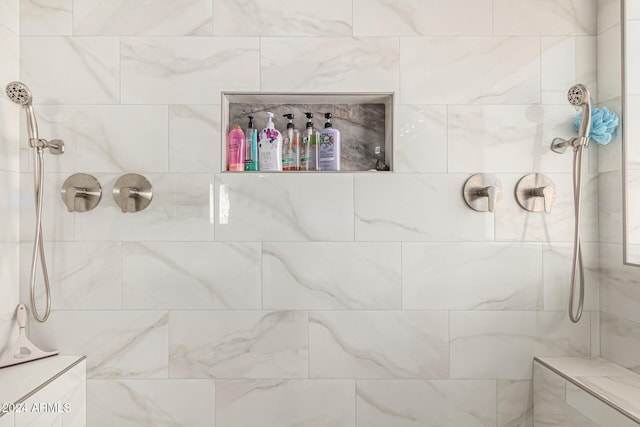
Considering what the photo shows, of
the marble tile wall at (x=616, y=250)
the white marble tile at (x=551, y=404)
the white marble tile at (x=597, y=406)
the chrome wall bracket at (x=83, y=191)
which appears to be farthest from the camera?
the chrome wall bracket at (x=83, y=191)

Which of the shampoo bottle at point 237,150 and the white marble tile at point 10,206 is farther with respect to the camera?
the shampoo bottle at point 237,150

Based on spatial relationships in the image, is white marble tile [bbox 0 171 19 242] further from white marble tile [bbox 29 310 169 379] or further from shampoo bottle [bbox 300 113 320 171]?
shampoo bottle [bbox 300 113 320 171]

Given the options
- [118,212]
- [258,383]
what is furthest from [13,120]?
[258,383]

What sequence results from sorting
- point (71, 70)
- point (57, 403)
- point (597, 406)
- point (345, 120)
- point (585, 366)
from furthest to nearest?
point (345, 120), point (71, 70), point (585, 366), point (57, 403), point (597, 406)

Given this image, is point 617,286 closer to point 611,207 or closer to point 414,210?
point 611,207

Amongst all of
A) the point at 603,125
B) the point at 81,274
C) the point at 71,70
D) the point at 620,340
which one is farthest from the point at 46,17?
the point at 620,340

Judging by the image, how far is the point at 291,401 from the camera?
5.55 ft

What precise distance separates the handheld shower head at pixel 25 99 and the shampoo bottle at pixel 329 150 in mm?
1050

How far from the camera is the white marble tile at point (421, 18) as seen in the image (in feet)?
5.62

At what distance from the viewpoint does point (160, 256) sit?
1.70 meters

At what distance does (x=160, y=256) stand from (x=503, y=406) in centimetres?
147

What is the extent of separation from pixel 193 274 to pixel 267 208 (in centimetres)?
39

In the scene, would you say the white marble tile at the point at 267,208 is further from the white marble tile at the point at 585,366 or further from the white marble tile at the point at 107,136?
the white marble tile at the point at 585,366

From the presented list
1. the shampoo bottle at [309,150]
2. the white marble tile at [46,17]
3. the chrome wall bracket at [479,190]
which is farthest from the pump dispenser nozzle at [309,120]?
the white marble tile at [46,17]
